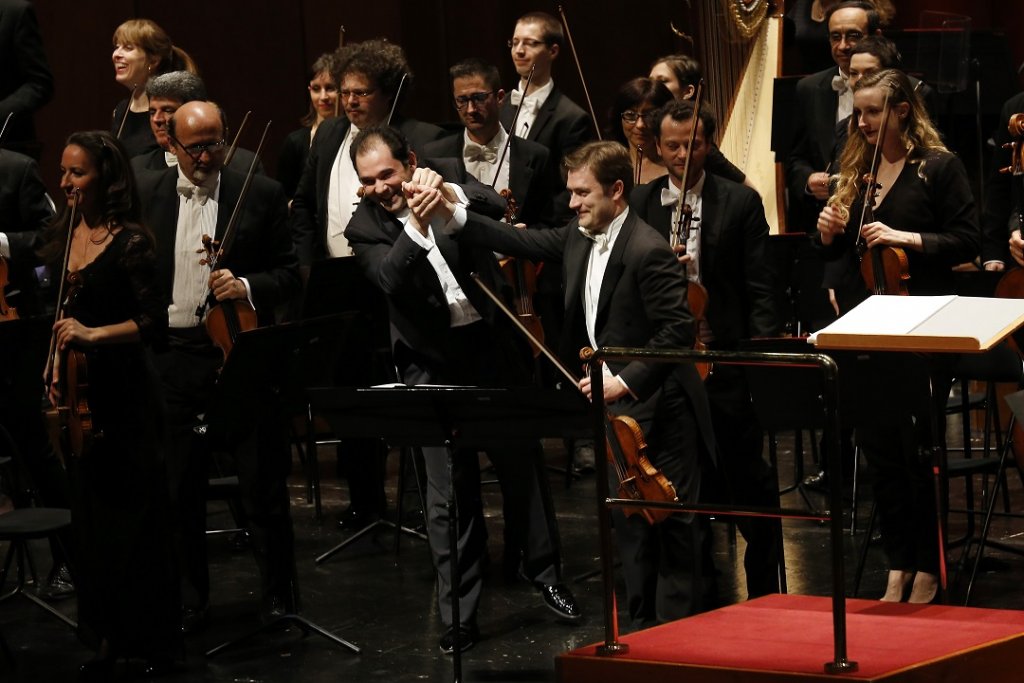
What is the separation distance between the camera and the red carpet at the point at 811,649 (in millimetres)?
3189

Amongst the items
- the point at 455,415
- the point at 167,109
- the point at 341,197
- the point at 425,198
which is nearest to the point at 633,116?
the point at 341,197

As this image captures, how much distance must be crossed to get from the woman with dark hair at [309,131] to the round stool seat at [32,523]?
2.10 meters

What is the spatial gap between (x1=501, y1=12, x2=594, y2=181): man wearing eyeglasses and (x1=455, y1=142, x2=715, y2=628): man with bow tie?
5.54 feet

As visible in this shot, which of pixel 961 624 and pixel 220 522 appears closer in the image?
pixel 961 624

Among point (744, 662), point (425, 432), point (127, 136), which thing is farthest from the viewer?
point (127, 136)

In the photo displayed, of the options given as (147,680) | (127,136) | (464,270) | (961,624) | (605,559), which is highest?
(127,136)

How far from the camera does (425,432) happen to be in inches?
171

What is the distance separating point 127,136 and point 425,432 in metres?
2.64

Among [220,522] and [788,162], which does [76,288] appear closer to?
[220,522]

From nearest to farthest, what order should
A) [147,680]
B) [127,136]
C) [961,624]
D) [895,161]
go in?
[961,624] < [147,680] < [895,161] < [127,136]

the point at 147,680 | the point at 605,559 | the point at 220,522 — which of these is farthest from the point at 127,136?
the point at 605,559

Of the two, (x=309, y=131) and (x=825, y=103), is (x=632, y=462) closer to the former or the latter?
(x=825, y=103)

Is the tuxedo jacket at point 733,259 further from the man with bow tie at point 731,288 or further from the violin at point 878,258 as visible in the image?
the violin at point 878,258

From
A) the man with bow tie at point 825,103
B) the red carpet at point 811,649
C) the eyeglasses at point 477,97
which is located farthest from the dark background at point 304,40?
the red carpet at point 811,649
